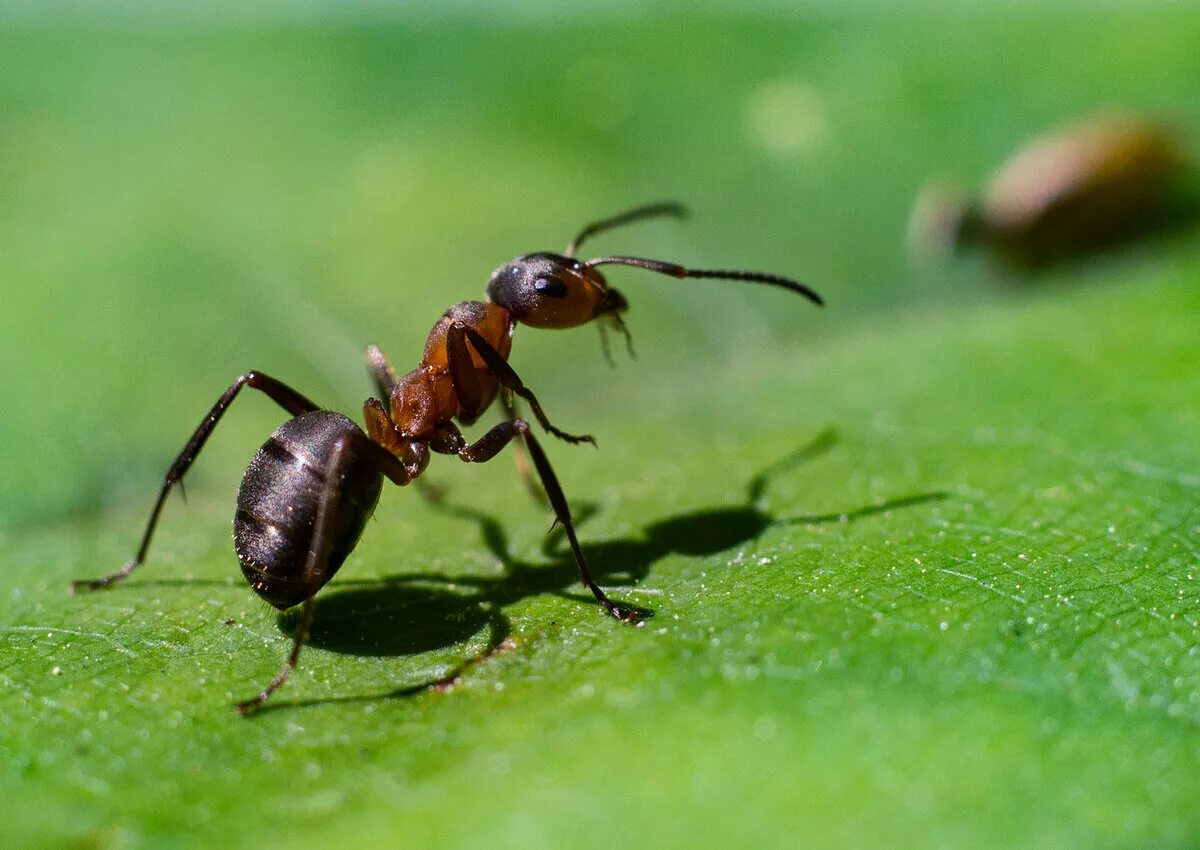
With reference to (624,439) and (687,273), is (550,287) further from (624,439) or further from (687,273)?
(624,439)

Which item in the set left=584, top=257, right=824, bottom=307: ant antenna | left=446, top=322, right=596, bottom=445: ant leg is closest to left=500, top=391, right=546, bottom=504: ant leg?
left=446, top=322, right=596, bottom=445: ant leg

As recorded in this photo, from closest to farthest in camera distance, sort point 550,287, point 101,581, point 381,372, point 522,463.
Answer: point 101,581, point 550,287, point 381,372, point 522,463

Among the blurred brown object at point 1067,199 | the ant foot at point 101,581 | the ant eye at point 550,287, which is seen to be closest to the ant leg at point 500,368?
the ant eye at point 550,287

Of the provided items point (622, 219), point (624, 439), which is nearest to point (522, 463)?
point (624, 439)

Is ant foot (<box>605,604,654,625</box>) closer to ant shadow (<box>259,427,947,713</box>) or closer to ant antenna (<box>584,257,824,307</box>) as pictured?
ant shadow (<box>259,427,947,713</box>)

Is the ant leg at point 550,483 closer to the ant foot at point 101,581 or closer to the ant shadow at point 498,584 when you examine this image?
the ant shadow at point 498,584

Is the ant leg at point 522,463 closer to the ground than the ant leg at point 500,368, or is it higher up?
closer to the ground

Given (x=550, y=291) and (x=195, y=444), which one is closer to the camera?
(x=195, y=444)
